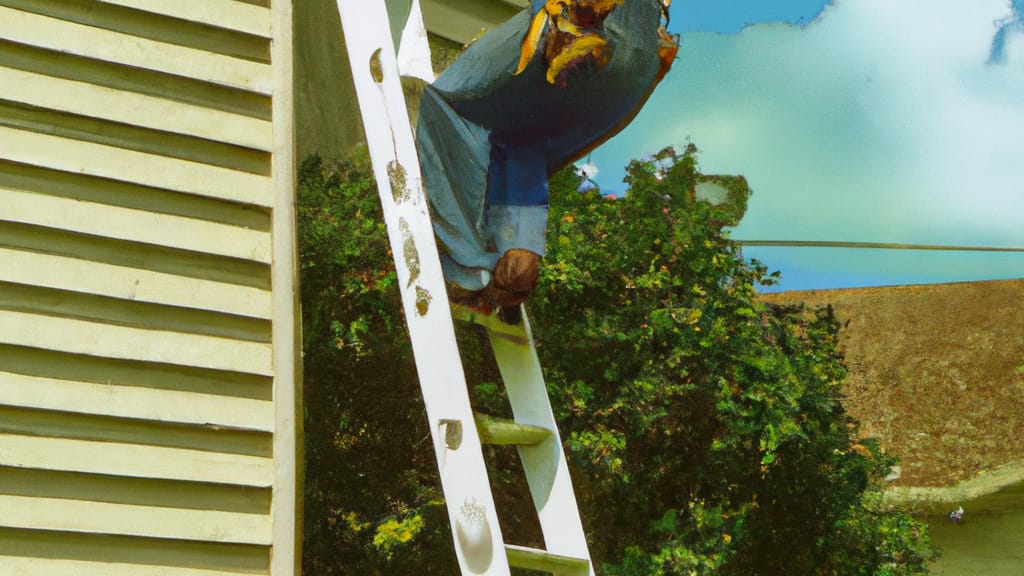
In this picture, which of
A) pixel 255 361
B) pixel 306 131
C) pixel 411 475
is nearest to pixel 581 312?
pixel 411 475

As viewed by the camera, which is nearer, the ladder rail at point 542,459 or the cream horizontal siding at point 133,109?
the cream horizontal siding at point 133,109

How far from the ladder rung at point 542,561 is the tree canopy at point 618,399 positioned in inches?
65.7

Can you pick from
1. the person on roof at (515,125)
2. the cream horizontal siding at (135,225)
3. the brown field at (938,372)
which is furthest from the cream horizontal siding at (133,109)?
the brown field at (938,372)

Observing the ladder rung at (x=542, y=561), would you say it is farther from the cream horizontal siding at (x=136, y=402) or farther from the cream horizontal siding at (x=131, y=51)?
the cream horizontal siding at (x=131, y=51)

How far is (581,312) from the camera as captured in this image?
4.85m

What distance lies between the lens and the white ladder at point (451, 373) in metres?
2.46

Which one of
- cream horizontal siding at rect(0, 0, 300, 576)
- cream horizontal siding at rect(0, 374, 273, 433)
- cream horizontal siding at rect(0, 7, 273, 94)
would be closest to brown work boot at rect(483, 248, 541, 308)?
cream horizontal siding at rect(0, 0, 300, 576)

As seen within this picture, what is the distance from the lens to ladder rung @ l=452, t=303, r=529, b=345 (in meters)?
2.89

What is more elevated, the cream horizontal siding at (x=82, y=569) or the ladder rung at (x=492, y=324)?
the ladder rung at (x=492, y=324)

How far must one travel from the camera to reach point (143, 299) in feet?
9.04


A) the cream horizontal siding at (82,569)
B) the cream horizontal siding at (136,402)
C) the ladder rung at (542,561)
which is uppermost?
the cream horizontal siding at (136,402)

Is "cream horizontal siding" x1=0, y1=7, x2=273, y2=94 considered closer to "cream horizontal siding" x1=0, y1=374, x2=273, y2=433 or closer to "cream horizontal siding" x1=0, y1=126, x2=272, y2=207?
"cream horizontal siding" x1=0, y1=126, x2=272, y2=207

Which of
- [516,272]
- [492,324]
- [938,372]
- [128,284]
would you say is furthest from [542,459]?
[938,372]

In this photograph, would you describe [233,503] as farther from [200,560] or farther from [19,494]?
[19,494]
